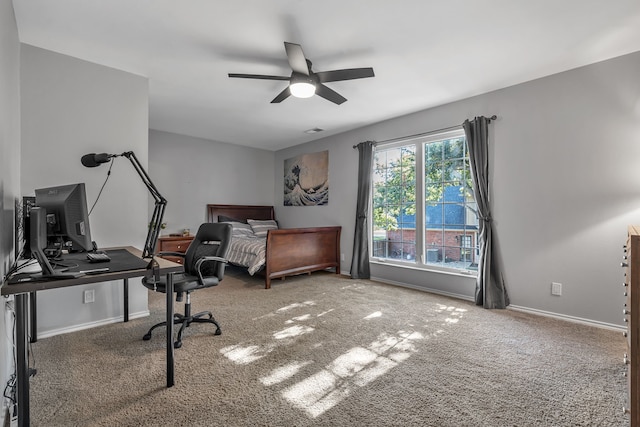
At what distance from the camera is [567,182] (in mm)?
2963

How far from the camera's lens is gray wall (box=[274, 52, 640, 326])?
2.70 metres

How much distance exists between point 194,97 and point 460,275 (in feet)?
12.9

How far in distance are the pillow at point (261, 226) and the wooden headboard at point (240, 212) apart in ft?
0.68

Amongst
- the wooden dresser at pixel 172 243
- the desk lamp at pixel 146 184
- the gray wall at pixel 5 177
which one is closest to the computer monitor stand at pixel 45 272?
the gray wall at pixel 5 177

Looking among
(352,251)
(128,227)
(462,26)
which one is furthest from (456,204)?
(128,227)

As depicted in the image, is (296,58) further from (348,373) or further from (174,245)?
(174,245)

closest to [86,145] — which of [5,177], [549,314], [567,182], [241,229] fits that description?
[5,177]

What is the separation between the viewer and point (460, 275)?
12.3 feet

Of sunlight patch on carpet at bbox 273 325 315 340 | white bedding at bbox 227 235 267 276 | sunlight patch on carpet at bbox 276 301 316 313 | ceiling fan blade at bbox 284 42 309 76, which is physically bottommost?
Result: sunlight patch on carpet at bbox 273 325 315 340

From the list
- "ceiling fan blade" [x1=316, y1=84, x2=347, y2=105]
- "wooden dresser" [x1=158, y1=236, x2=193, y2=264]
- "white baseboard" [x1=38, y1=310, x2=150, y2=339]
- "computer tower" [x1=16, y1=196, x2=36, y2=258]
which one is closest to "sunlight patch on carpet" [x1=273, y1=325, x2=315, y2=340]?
"white baseboard" [x1=38, y1=310, x2=150, y2=339]

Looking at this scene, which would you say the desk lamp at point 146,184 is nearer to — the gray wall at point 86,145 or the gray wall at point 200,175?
the gray wall at point 86,145

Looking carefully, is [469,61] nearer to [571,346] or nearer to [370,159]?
[370,159]

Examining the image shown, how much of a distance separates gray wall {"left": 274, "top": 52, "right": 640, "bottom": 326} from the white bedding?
261cm

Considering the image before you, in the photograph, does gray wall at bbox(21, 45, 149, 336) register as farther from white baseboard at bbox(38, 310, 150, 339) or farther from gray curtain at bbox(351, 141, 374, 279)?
gray curtain at bbox(351, 141, 374, 279)
